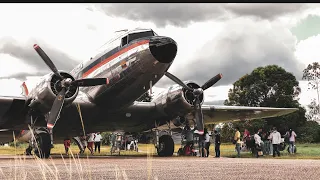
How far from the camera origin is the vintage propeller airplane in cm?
1530

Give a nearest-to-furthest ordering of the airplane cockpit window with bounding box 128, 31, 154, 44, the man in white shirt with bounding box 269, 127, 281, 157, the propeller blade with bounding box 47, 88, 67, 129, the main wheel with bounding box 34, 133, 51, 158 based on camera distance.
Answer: the propeller blade with bounding box 47, 88, 67, 129
the main wheel with bounding box 34, 133, 51, 158
the airplane cockpit window with bounding box 128, 31, 154, 44
the man in white shirt with bounding box 269, 127, 281, 157

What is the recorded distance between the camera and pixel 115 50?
1686 centimetres

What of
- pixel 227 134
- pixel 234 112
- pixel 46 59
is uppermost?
pixel 46 59

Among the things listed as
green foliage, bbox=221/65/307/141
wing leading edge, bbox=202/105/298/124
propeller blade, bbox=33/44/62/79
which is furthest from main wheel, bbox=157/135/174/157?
green foliage, bbox=221/65/307/141

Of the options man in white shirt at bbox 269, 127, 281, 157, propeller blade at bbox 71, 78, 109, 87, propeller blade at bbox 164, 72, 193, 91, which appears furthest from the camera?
man in white shirt at bbox 269, 127, 281, 157

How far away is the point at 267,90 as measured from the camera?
65312 millimetres

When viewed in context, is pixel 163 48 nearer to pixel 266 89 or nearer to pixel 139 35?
pixel 139 35

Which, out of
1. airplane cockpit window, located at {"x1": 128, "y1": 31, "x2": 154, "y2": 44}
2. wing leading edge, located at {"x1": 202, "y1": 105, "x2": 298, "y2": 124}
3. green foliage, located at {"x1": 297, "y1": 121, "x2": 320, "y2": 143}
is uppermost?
airplane cockpit window, located at {"x1": 128, "y1": 31, "x2": 154, "y2": 44}

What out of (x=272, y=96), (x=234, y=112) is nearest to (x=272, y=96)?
(x=272, y=96)

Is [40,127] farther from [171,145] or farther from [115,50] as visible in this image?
[171,145]

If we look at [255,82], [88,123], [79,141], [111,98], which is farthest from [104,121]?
[255,82]

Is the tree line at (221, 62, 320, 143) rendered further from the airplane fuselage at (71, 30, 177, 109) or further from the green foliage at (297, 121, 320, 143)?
the airplane fuselage at (71, 30, 177, 109)

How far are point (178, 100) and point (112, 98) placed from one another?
3.01 metres

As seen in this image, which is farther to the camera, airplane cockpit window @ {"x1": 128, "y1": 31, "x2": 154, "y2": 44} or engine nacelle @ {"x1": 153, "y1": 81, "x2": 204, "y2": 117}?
engine nacelle @ {"x1": 153, "y1": 81, "x2": 204, "y2": 117}
